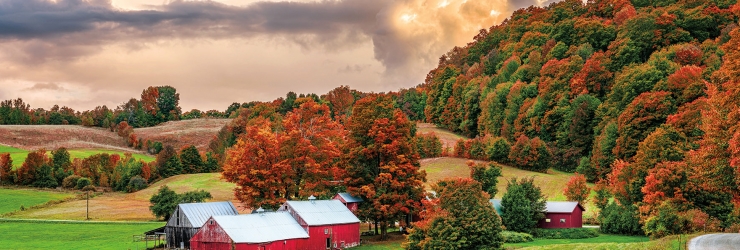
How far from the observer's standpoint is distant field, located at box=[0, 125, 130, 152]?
489 feet

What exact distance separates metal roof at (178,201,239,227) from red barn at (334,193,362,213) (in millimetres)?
9564

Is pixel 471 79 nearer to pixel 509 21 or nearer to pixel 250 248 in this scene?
pixel 509 21

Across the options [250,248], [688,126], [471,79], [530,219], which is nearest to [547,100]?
[471,79]

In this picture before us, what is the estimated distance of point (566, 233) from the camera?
5688 cm

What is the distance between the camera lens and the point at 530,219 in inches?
2307

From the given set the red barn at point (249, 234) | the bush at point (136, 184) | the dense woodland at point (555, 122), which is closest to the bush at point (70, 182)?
the bush at point (136, 184)

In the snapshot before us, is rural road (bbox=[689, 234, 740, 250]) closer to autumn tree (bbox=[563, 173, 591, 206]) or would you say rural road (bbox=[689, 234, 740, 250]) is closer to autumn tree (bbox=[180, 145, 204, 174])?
autumn tree (bbox=[563, 173, 591, 206])

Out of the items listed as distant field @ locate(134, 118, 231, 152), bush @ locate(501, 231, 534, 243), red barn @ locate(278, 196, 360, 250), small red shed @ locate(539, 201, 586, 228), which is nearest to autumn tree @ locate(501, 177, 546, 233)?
small red shed @ locate(539, 201, 586, 228)

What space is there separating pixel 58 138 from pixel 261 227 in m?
125

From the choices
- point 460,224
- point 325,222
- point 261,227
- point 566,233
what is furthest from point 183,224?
point 566,233

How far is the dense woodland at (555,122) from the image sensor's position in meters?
51.4

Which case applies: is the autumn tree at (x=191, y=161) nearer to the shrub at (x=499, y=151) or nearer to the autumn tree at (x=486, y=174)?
the shrub at (x=499, y=151)

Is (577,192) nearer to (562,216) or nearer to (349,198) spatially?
(562,216)

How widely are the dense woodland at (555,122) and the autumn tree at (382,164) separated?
0.40ft
